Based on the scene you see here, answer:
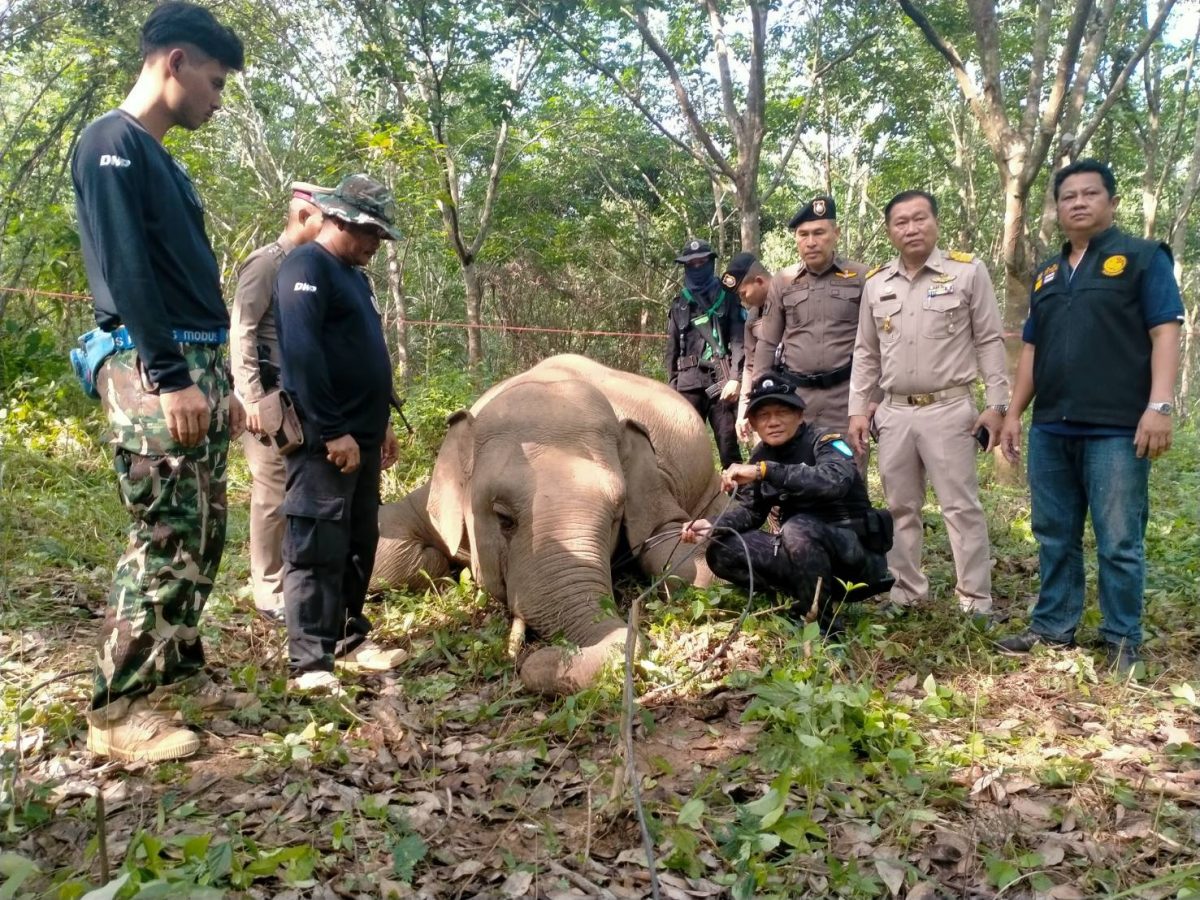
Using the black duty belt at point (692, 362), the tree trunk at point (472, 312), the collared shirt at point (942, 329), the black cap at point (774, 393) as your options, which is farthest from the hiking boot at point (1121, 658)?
the tree trunk at point (472, 312)

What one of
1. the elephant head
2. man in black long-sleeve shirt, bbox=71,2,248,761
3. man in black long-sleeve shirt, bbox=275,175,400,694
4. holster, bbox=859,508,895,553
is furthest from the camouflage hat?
holster, bbox=859,508,895,553

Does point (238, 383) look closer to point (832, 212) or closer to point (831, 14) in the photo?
point (832, 212)

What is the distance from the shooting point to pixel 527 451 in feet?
16.1

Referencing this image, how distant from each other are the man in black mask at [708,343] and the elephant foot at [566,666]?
341 cm

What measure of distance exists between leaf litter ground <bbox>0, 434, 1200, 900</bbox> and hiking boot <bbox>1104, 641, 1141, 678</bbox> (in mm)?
86

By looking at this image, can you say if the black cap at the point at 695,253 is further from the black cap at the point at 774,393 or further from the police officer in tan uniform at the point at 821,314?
the black cap at the point at 774,393

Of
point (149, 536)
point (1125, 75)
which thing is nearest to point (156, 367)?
point (149, 536)

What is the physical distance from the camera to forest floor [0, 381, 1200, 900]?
267 cm

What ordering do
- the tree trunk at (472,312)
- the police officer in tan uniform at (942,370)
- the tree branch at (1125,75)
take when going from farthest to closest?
the tree trunk at (472,312)
the tree branch at (1125,75)
the police officer in tan uniform at (942,370)

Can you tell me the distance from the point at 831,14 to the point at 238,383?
41.6 feet

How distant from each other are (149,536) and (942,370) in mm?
3841

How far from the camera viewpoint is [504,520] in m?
4.76

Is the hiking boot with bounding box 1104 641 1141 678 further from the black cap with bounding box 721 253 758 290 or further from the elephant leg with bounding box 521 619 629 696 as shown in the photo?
the black cap with bounding box 721 253 758 290

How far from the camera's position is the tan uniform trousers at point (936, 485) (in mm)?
4852
